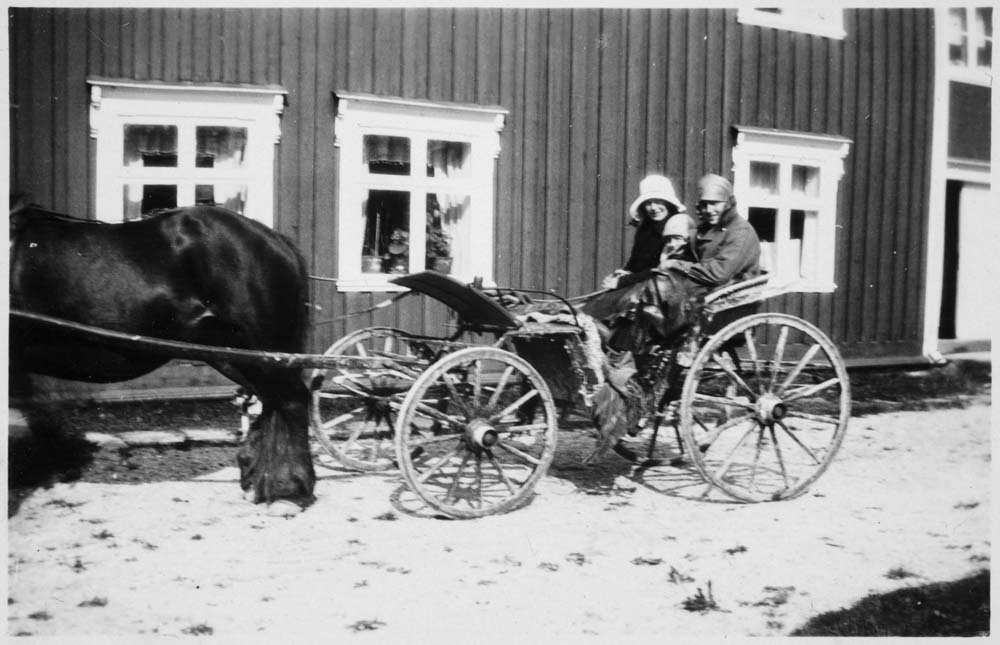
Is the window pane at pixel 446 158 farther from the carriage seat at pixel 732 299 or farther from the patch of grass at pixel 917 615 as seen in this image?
the patch of grass at pixel 917 615

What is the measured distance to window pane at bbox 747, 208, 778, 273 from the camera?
9.33 meters

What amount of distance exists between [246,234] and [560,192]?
14.5ft

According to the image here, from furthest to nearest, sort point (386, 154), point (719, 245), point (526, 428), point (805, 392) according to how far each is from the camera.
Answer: point (386, 154)
point (719, 245)
point (805, 392)
point (526, 428)

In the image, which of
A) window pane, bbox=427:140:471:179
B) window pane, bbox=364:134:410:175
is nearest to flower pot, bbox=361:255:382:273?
window pane, bbox=364:134:410:175

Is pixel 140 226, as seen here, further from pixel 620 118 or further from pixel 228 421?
pixel 620 118

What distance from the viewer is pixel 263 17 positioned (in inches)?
266

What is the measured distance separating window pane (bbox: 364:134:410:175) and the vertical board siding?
1.24 feet

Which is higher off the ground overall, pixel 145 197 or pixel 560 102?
pixel 560 102

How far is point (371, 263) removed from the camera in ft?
24.6

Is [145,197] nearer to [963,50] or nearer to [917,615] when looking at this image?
[917,615]

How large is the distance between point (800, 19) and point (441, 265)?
4.97 meters

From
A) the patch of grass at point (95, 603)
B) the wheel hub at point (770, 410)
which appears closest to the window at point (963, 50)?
the wheel hub at point (770, 410)

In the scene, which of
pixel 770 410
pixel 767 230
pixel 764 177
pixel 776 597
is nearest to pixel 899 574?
pixel 776 597

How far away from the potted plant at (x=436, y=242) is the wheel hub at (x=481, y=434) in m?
3.75
